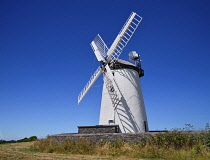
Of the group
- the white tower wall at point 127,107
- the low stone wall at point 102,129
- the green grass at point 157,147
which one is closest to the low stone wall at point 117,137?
the green grass at point 157,147

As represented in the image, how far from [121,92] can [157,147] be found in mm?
7582

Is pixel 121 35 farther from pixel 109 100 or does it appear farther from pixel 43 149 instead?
pixel 43 149

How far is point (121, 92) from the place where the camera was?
607 inches

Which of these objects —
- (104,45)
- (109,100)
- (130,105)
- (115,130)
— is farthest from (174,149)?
(104,45)

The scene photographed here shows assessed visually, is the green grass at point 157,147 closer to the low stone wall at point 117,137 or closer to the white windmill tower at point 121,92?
the low stone wall at point 117,137

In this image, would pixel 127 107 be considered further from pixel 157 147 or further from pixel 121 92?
pixel 157 147

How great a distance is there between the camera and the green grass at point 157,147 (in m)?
7.49

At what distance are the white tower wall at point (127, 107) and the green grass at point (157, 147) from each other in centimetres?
511

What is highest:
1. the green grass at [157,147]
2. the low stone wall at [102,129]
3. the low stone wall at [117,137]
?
the low stone wall at [102,129]

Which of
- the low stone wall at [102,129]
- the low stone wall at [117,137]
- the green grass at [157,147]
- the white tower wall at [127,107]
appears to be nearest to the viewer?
the green grass at [157,147]

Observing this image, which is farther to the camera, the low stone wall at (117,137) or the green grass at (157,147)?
the low stone wall at (117,137)

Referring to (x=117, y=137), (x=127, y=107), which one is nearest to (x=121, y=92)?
(x=127, y=107)

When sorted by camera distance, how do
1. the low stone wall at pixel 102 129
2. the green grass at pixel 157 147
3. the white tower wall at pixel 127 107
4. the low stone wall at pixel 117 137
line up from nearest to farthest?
the green grass at pixel 157 147 < the low stone wall at pixel 117 137 < the low stone wall at pixel 102 129 < the white tower wall at pixel 127 107

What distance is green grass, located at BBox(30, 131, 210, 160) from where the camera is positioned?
749 cm
